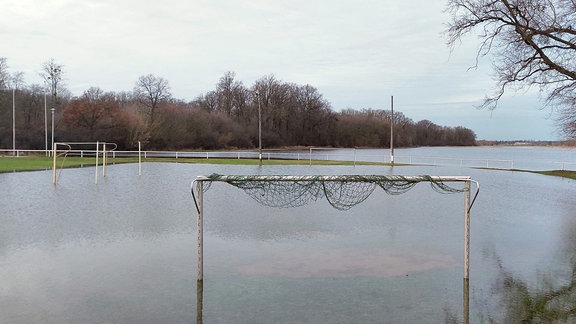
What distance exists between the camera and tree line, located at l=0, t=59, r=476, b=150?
2343 inches

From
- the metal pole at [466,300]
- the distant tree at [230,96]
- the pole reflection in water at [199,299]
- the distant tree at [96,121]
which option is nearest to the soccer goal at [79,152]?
the distant tree at [96,121]

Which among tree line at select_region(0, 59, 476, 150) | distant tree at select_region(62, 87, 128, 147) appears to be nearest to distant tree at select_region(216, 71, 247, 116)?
tree line at select_region(0, 59, 476, 150)

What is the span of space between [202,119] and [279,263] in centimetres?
7593

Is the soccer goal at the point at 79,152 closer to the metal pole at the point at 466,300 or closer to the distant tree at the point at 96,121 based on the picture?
the distant tree at the point at 96,121

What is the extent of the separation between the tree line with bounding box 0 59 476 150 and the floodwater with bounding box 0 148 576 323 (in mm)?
31832

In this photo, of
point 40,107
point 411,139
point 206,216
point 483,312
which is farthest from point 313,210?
point 411,139

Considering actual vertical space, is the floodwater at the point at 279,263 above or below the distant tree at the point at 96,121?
below

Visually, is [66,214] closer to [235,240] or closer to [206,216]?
[206,216]

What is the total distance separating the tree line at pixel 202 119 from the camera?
59500 millimetres

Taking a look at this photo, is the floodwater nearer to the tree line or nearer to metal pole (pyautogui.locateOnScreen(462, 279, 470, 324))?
metal pole (pyautogui.locateOnScreen(462, 279, 470, 324))

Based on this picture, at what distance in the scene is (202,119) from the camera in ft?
268

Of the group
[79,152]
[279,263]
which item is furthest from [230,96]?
[279,263]

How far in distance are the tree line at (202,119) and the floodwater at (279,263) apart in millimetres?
31832

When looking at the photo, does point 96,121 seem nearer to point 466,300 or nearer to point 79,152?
point 79,152
